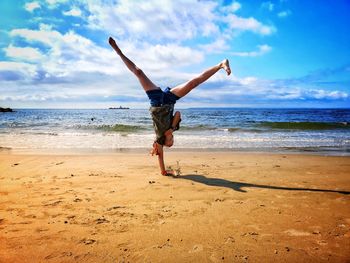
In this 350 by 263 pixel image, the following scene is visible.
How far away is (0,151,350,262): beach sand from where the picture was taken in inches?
101

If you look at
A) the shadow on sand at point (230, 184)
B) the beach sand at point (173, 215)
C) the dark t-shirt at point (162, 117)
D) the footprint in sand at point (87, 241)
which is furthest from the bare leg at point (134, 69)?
the footprint in sand at point (87, 241)

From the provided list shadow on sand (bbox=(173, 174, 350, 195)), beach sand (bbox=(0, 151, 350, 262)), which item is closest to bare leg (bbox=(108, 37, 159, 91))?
beach sand (bbox=(0, 151, 350, 262))

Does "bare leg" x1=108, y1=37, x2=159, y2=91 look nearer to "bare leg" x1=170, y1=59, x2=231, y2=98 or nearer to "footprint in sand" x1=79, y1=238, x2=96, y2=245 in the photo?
"bare leg" x1=170, y1=59, x2=231, y2=98

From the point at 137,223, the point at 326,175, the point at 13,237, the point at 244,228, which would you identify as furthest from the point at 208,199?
the point at 326,175

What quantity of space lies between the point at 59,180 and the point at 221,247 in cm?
359

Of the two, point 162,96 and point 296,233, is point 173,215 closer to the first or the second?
point 296,233

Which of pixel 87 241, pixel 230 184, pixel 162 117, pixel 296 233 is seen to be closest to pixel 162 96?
pixel 162 117

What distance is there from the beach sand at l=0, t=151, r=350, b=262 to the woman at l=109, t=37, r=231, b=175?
2.76 feet

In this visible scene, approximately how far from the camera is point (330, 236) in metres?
2.88

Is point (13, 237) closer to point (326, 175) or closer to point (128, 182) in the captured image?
point (128, 182)

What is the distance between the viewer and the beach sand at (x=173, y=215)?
2.57 metres

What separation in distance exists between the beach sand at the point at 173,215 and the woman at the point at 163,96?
0.84 meters

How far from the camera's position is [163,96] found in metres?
5.27

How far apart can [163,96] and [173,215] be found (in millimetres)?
2526
